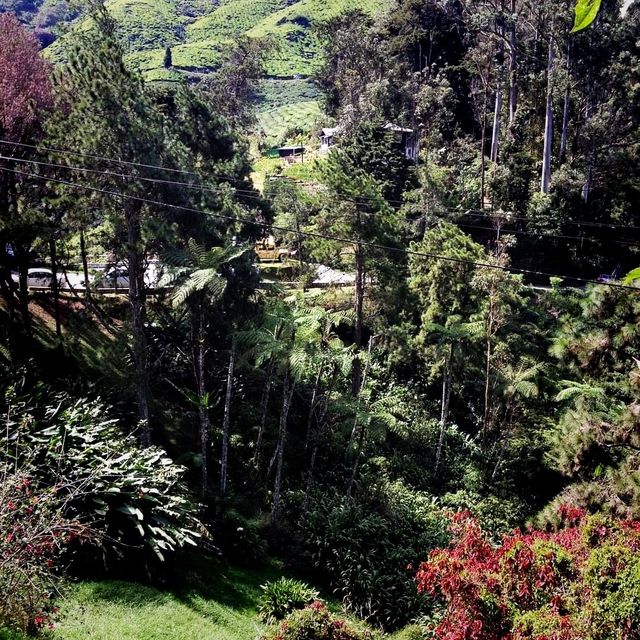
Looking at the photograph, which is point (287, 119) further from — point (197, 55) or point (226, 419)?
point (226, 419)

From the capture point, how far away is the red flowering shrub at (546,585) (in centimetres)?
623

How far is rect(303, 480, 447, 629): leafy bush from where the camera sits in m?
11.8

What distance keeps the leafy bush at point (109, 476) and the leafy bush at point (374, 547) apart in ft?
10.2

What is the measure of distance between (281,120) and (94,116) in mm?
68788

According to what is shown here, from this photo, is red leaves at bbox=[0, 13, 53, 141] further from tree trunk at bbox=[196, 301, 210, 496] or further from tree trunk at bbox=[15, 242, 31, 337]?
tree trunk at bbox=[196, 301, 210, 496]

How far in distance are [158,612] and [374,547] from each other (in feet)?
18.4

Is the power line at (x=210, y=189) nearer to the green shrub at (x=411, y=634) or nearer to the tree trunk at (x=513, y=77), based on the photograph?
the tree trunk at (x=513, y=77)

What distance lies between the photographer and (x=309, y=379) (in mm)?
17891

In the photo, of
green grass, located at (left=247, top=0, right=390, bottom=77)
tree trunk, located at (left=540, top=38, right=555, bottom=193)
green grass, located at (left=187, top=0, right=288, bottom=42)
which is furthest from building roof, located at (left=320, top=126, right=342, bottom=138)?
green grass, located at (left=187, top=0, right=288, bottom=42)

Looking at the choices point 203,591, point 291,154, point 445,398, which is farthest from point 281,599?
point 291,154

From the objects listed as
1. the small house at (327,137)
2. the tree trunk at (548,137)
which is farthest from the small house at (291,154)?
the tree trunk at (548,137)

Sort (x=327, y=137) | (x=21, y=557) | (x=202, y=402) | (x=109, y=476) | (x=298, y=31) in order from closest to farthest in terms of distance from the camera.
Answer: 1. (x=21, y=557)
2. (x=109, y=476)
3. (x=202, y=402)
4. (x=327, y=137)
5. (x=298, y=31)

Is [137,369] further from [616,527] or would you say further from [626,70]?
[626,70]

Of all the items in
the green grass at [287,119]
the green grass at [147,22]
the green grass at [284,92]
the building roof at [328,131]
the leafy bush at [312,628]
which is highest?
the green grass at [147,22]
